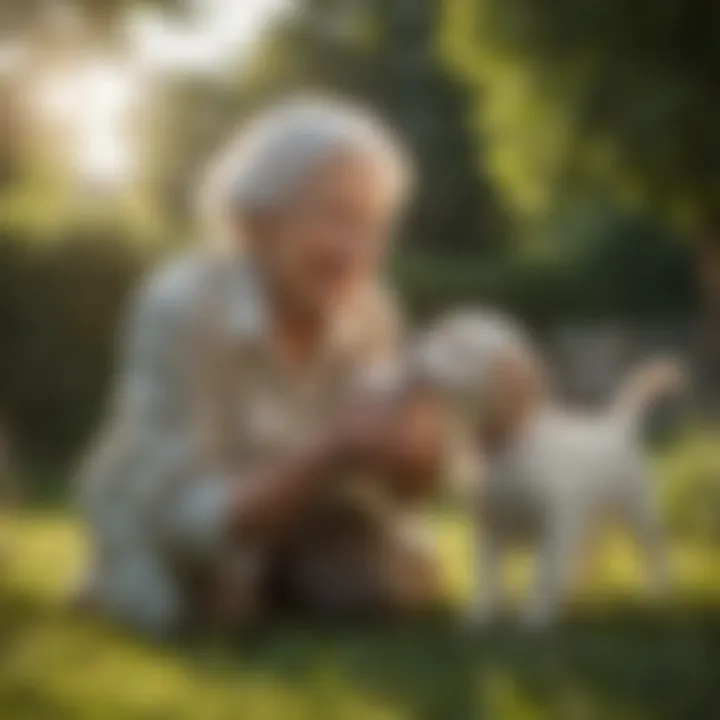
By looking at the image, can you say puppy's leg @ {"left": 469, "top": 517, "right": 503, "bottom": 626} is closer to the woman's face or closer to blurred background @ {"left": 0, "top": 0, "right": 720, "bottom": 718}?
blurred background @ {"left": 0, "top": 0, "right": 720, "bottom": 718}

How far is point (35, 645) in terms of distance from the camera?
845 millimetres

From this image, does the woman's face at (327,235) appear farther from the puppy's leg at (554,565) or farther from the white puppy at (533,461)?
the puppy's leg at (554,565)

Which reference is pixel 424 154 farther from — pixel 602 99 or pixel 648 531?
pixel 648 531

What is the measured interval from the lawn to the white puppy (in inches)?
0.6

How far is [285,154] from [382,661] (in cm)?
29

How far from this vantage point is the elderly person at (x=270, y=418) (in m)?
0.85

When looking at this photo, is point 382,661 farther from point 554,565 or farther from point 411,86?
point 411,86

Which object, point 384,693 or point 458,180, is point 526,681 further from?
point 458,180

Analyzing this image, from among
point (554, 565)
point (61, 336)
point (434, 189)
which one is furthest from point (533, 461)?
point (61, 336)

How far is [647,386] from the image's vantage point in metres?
0.87

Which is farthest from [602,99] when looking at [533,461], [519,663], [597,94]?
[519,663]

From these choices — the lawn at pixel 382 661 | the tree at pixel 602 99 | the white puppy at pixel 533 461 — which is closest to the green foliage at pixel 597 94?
the tree at pixel 602 99

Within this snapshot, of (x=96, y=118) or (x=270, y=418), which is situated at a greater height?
(x=96, y=118)

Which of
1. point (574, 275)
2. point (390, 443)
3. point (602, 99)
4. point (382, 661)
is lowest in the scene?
point (382, 661)
